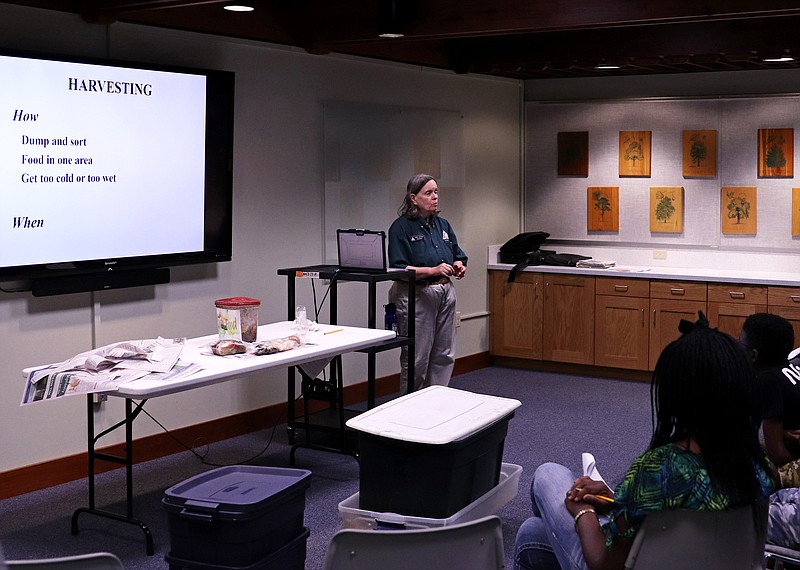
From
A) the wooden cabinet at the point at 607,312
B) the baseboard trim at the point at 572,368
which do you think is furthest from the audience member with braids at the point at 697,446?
the baseboard trim at the point at 572,368

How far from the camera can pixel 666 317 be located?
7211 mm

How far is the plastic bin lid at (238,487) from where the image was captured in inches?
121

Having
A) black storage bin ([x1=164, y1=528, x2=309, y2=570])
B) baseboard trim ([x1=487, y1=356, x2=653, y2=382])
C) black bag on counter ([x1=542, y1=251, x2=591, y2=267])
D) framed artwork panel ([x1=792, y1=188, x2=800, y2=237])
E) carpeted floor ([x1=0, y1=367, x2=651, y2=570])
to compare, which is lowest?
carpeted floor ([x1=0, y1=367, x2=651, y2=570])

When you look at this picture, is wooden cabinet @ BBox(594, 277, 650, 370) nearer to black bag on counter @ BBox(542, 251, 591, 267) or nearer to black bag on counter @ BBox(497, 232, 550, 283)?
black bag on counter @ BBox(542, 251, 591, 267)

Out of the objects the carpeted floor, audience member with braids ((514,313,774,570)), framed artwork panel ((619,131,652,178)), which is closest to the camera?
audience member with braids ((514,313,774,570))

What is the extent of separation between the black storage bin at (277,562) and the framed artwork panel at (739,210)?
5078 mm

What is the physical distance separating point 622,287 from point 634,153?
1.12 meters

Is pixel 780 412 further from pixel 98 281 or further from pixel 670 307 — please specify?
pixel 670 307

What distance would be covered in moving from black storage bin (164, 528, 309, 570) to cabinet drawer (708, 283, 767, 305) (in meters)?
4.58

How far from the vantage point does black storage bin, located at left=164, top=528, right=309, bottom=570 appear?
10.1 feet

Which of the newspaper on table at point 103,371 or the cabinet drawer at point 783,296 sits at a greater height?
the cabinet drawer at point 783,296

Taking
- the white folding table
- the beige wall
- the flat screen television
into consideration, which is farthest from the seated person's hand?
the beige wall

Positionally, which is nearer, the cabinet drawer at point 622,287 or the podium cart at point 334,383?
the podium cart at point 334,383

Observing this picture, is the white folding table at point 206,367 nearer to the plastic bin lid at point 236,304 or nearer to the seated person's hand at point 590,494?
the plastic bin lid at point 236,304
